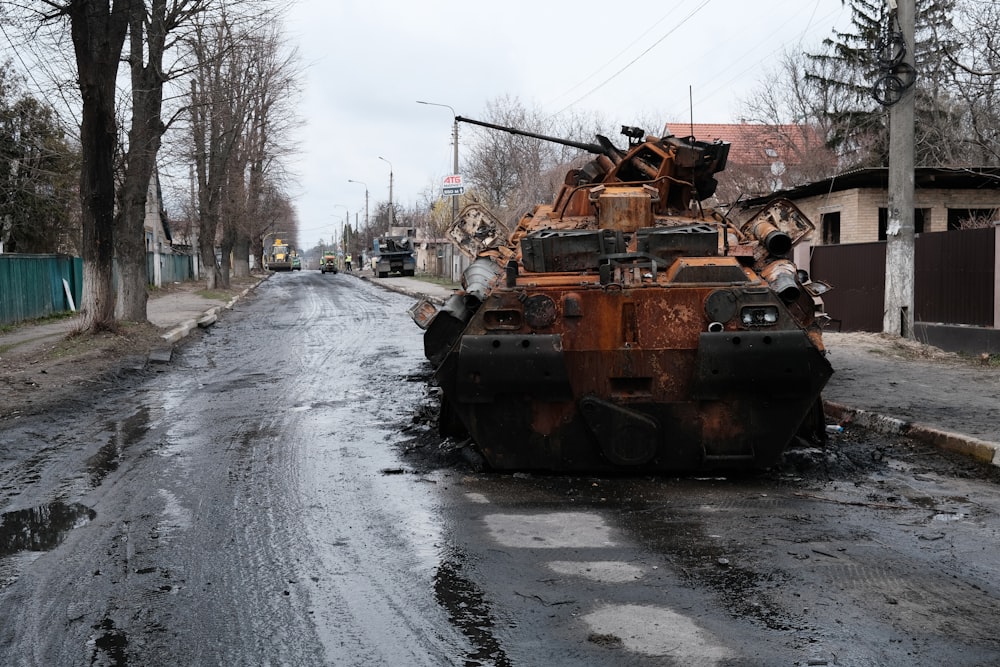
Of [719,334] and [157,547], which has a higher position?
[719,334]

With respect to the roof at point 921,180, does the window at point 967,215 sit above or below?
below

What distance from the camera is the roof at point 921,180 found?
55.6ft

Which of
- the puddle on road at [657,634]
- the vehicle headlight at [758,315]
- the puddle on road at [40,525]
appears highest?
the vehicle headlight at [758,315]

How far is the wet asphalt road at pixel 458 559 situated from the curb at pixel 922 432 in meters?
0.22

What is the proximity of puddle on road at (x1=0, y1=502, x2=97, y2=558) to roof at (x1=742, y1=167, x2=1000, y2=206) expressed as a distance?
46.0ft

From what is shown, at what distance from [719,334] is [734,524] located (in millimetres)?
1236

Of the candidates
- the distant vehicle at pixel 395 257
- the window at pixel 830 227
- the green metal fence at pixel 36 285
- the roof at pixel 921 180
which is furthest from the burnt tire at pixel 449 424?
the distant vehicle at pixel 395 257

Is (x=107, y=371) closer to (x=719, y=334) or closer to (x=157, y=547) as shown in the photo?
(x=157, y=547)

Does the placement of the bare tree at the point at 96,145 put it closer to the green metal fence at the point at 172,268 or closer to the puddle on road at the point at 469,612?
the puddle on road at the point at 469,612

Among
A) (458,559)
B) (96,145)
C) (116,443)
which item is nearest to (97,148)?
(96,145)

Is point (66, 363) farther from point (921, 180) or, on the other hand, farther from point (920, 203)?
point (920, 203)

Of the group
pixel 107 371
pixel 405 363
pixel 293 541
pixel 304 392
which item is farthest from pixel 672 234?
pixel 107 371

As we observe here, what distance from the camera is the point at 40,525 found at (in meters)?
5.37

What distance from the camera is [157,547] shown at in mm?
4867
